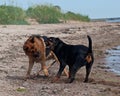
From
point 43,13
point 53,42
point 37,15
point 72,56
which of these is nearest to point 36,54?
point 53,42

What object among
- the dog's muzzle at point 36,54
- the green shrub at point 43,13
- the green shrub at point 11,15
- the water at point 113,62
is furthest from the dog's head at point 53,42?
the green shrub at point 43,13

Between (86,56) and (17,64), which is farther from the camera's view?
(17,64)

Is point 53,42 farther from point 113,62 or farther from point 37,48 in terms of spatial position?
point 113,62

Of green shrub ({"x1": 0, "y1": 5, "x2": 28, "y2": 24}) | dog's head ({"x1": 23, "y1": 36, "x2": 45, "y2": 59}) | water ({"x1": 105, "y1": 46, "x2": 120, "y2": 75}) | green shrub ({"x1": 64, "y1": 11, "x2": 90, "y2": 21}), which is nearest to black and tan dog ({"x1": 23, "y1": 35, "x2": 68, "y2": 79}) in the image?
dog's head ({"x1": 23, "y1": 36, "x2": 45, "y2": 59})

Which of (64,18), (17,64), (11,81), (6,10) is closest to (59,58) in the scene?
(11,81)

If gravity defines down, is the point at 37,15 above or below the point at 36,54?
below

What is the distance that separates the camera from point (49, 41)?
11.8 meters

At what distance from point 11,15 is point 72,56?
30.4 m

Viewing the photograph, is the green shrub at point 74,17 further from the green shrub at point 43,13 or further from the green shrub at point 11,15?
the green shrub at point 11,15

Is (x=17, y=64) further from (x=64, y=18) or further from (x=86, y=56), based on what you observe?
(x=64, y=18)

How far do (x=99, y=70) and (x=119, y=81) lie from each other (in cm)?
245

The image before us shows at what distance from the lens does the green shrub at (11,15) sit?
129ft

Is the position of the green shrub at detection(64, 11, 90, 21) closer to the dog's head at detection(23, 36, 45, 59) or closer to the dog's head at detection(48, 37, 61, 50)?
the dog's head at detection(48, 37, 61, 50)

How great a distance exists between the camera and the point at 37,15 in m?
49.3
